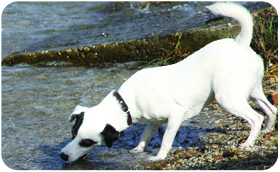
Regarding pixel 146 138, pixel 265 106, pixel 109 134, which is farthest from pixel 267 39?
pixel 109 134

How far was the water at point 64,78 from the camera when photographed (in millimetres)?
4441

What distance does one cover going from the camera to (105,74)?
7.52 meters

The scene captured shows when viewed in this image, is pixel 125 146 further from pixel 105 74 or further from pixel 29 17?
pixel 29 17

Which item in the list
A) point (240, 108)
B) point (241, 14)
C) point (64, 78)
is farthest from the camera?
point (64, 78)

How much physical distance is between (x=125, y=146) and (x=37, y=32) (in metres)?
8.38

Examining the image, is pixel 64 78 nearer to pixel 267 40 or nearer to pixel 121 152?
pixel 121 152

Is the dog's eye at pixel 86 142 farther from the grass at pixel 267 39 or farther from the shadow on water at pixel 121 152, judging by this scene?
the grass at pixel 267 39

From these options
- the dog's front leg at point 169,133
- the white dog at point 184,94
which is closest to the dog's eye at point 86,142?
the white dog at point 184,94

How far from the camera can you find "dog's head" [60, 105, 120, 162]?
3.88 m

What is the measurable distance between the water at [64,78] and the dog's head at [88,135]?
0.83 ft

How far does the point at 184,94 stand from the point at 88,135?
4.37ft

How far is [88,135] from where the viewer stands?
12.7 ft

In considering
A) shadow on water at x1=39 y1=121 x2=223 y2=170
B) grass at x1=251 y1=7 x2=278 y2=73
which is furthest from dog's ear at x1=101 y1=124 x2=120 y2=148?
grass at x1=251 y1=7 x2=278 y2=73

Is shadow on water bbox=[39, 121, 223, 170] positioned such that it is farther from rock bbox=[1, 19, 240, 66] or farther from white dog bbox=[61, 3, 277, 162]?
rock bbox=[1, 19, 240, 66]
